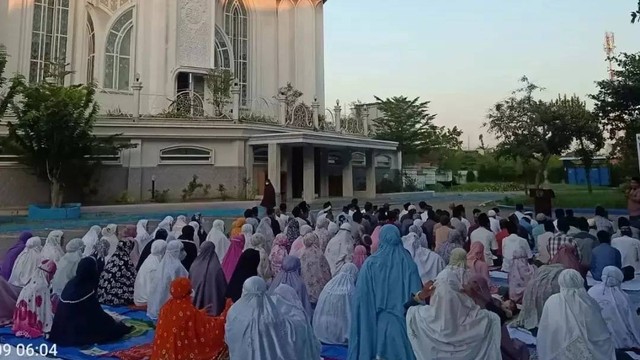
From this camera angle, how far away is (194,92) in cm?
2150

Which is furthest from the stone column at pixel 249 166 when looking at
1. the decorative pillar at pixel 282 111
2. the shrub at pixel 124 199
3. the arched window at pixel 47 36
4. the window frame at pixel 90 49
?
the arched window at pixel 47 36

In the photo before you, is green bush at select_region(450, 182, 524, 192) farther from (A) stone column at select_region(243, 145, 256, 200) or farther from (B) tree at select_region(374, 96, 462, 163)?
(A) stone column at select_region(243, 145, 256, 200)

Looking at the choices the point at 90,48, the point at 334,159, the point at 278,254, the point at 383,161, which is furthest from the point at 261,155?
the point at 278,254

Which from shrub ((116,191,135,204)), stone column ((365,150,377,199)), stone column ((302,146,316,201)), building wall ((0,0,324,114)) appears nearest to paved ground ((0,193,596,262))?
stone column ((302,146,316,201))

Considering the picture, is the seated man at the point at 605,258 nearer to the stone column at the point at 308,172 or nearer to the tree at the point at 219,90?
the stone column at the point at 308,172

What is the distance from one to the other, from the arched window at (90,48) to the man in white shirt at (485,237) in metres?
19.6

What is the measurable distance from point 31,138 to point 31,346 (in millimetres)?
12691

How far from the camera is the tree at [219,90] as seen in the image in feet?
68.5

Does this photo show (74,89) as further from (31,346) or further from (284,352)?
(284,352)

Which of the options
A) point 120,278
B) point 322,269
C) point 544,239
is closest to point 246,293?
point 322,269

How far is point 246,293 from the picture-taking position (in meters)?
3.44

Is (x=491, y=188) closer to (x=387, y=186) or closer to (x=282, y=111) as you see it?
(x=387, y=186)

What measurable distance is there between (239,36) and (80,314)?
22.9 metres

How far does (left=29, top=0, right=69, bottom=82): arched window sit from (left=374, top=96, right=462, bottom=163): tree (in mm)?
19762
